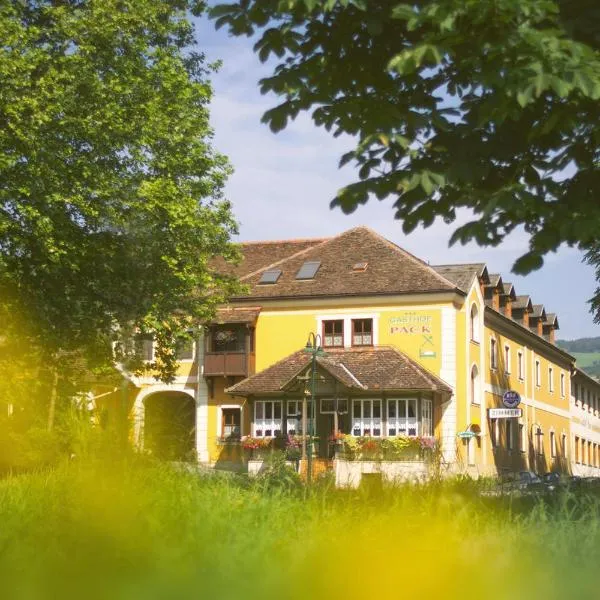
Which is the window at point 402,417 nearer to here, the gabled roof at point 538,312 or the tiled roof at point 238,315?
the tiled roof at point 238,315

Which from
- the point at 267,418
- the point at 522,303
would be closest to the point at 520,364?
the point at 522,303

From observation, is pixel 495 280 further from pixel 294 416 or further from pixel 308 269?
pixel 294 416

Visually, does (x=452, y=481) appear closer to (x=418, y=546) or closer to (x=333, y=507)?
(x=333, y=507)

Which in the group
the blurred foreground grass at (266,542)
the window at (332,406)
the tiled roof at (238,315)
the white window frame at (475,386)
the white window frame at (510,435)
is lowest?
the blurred foreground grass at (266,542)

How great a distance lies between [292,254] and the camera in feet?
164

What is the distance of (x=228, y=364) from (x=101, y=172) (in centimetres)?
2117

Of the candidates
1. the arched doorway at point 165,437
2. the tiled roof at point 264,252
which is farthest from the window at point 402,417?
the arched doorway at point 165,437

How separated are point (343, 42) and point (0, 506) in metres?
5.15

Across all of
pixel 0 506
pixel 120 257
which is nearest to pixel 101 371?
pixel 120 257

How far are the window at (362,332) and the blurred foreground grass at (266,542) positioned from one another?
1329 inches

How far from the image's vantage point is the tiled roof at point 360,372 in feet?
136

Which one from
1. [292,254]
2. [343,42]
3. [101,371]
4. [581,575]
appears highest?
[292,254]

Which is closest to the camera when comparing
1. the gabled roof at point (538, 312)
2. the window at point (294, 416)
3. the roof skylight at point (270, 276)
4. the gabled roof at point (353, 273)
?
the window at point (294, 416)

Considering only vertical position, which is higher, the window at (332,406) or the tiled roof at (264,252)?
the tiled roof at (264,252)
